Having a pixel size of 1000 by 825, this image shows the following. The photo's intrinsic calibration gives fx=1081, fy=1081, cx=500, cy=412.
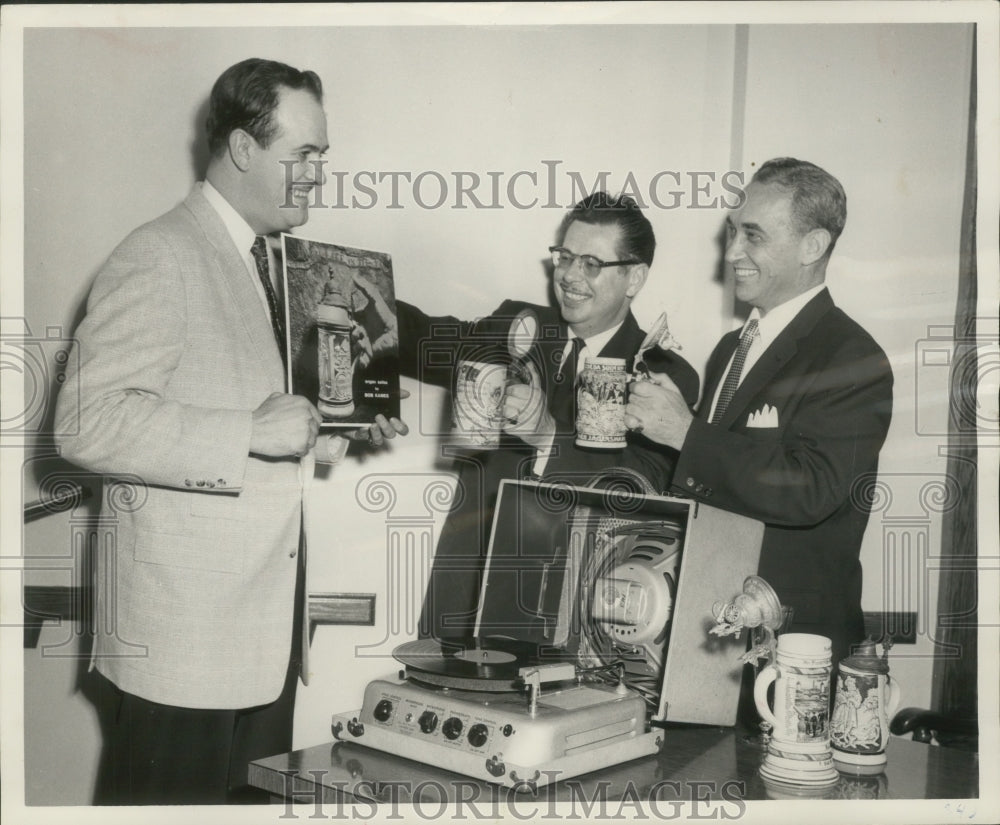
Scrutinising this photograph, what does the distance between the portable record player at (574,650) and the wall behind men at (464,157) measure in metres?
0.26

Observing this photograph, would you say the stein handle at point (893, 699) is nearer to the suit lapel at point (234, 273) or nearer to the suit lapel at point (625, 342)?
the suit lapel at point (625, 342)

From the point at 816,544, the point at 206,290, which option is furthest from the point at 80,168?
the point at 816,544

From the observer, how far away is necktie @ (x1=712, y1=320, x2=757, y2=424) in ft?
7.65

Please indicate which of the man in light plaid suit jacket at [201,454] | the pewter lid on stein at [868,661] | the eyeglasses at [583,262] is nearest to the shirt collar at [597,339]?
the eyeglasses at [583,262]

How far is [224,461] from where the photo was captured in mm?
2035

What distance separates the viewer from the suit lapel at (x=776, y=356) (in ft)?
7.48

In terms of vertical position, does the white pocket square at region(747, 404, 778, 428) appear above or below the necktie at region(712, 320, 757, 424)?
below

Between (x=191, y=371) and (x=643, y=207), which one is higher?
(x=643, y=207)

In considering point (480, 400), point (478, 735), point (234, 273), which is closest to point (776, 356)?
point (480, 400)

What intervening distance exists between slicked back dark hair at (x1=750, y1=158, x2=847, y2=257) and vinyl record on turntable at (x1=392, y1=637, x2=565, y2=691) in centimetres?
107

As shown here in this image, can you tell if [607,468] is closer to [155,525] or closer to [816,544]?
[816,544]

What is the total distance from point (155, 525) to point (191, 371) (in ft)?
1.01

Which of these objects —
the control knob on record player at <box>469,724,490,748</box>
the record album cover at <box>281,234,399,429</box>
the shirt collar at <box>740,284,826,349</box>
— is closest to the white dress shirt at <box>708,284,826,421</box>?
the shirt collar at <box>740,284,826,349</box>

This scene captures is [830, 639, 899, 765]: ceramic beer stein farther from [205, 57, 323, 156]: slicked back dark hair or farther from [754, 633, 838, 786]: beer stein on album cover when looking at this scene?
[205, 57, 323, 156]: slicked back dark hair
